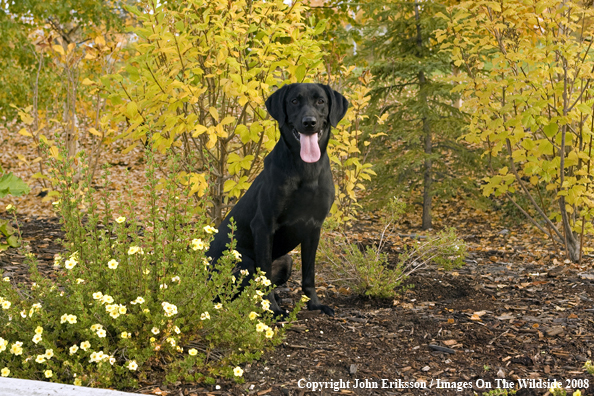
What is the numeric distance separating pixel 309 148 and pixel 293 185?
27 centimetres

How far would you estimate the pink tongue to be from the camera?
332 cm

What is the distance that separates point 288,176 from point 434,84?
4743 millimetres

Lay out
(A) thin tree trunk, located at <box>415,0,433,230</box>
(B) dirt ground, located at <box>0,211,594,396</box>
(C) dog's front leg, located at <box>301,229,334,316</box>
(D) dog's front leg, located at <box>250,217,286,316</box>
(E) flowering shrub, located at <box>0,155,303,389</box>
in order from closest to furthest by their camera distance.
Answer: (E) flowering shrub, located at <box>0,155,303,389</box> → (B) dirt ground, located at <box>0,211,594,396</box> → (D) dog's front leg, located at <box>250,217,286,316</box> → (C) dog's front leg, located at <box>301,229,334,316</box> → (A) thin tree trunk, located at <box>415,0,433,230</box>

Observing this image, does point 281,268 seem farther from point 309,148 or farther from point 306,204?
point 309,148

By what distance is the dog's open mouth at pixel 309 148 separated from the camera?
3.32m

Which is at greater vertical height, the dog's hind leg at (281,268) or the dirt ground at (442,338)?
the dog's hind leg at (281,268)

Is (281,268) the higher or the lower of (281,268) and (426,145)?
the lower

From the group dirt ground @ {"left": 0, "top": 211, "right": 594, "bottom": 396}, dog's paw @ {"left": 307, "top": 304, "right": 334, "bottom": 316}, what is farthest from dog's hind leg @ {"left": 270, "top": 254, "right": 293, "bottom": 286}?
dog's paw @ {"left": 307, "top": 304, "right": 334, "bottom": 316}

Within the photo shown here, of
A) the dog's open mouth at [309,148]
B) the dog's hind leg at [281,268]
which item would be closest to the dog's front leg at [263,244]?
the dog's hind leg at [281,268]

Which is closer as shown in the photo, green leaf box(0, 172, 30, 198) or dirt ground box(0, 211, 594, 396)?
dirt ground box(0, 211, 594, 396)

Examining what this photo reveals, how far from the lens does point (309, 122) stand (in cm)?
326

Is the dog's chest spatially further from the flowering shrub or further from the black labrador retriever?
the flowering shrub

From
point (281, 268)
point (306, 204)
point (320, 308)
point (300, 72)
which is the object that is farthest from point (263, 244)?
point (300, 72)

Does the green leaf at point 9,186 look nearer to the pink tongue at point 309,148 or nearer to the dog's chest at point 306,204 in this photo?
the dog's chest at point 306,204
